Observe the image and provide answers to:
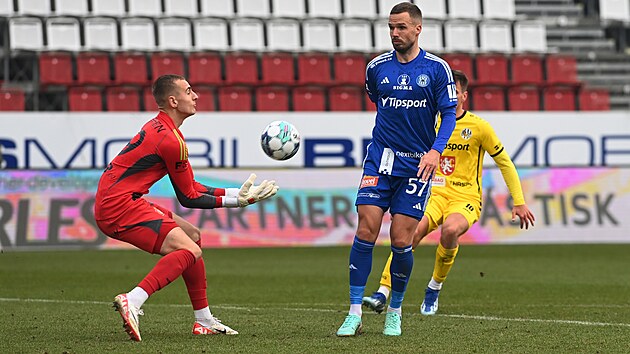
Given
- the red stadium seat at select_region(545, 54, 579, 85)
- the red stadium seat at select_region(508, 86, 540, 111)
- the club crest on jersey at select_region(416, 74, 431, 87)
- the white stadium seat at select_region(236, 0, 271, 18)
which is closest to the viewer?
the club crest on jersey at select_region(416, 74, 431, 87)

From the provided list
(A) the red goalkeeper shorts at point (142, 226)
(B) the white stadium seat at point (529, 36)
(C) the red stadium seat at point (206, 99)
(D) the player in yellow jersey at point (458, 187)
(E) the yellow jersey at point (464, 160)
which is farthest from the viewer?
(B) the white stadium seat at point (529, 36)

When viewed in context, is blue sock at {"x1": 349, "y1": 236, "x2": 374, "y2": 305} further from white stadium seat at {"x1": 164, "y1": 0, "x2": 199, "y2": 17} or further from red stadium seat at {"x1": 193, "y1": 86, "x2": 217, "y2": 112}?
white stadium seat at {"x1": 164, "y1": 0, "x2": 199, "y2": 17}

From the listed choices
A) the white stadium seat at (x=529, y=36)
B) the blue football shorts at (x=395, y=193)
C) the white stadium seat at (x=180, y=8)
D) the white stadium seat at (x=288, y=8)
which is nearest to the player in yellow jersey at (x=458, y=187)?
the blue football shorts at (x=395, y=193)

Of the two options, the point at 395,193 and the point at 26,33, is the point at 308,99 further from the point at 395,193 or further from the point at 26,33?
the point at 395,193

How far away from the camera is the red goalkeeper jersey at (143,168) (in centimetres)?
751

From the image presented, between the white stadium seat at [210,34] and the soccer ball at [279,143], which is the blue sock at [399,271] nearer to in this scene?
the soccer ball at [279,143]

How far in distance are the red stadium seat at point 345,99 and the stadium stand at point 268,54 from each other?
3 cm

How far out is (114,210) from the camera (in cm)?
752

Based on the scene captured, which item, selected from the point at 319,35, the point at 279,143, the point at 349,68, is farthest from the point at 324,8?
the point at 279,143

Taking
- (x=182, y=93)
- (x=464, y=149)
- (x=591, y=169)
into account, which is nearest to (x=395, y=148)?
(x=182, y=93)

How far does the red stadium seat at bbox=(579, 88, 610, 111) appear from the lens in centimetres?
2478

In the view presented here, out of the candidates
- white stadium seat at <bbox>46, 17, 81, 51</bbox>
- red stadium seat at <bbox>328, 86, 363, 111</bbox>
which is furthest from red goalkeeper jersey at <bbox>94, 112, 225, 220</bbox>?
white stadium seat at <bbox>46, 17, 81, 51</bbox>

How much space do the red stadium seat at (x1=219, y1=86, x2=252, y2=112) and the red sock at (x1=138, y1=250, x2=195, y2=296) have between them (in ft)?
51.5

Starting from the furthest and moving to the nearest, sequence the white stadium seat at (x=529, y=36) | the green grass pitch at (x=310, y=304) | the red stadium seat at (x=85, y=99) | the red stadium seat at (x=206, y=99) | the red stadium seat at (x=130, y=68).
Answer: the white stadium seat at (x=529, y=36)
the red stadium seat at (x=130, y=68)
the red stadium seat at (x=206, y=99)
the red stadium seat at (x=85, y=99)
the green grass pitch at (x=310, y=304)
